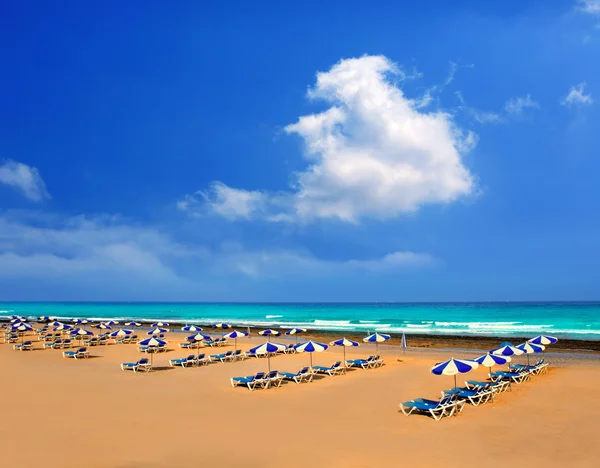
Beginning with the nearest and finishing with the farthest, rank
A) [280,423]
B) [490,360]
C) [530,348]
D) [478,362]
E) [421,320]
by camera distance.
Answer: [280,423]
[478,362]
[490,360]
[530,348]
[421,320]

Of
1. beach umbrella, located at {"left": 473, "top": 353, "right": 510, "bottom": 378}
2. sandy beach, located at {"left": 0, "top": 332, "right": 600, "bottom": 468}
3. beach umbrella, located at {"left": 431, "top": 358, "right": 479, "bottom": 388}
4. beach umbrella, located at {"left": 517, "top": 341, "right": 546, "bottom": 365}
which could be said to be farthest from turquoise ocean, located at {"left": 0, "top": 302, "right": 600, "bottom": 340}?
beach umbrella, located at {"left": 431, "top": 358, "right": 479, "bottom": 388}

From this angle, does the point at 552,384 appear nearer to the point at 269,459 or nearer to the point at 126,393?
the point at 269,459

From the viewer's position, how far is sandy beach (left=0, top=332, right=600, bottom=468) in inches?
356

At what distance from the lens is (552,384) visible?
54.5 feet

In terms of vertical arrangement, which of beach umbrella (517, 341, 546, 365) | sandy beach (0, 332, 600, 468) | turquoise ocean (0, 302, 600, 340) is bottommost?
turquoise ocean (0, 302, 600, 340)

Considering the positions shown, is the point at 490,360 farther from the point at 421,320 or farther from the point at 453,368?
the point at 421,320

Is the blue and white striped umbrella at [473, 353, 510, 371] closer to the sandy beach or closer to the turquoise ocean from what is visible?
the sandy beach

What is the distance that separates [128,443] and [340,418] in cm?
514

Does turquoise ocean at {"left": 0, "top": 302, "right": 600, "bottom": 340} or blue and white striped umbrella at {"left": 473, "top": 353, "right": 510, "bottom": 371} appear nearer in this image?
blue and white striped umbrella at {"left": 473, "top": 353, "right": 510, "bottom": 371}

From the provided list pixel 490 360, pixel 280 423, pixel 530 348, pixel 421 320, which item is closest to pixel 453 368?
pixel 490 360

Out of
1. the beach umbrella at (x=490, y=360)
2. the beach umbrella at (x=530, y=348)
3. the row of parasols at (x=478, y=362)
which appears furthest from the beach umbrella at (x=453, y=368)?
the beach umbrella at (x=530, y=348)

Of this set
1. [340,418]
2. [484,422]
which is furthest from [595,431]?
[340,418]

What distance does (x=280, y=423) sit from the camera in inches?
447

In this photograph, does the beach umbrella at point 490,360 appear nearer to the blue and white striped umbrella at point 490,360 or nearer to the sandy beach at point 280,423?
the blue and white striped umbrella at point 490,360
